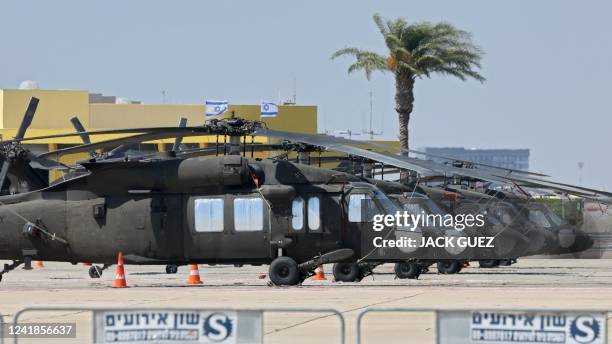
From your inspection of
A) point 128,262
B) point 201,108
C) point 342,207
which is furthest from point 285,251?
point 201,108

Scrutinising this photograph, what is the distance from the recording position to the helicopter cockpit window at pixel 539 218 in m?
25.1

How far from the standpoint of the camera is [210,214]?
985 inches

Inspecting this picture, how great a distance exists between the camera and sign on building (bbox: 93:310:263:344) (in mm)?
11344

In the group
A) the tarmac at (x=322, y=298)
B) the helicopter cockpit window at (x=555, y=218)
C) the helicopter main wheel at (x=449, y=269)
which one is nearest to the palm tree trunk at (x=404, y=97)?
the helicopter main wheel at (x=449, y=269)

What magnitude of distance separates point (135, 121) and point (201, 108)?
12.7 ft

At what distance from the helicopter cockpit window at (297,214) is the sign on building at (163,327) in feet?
43.6

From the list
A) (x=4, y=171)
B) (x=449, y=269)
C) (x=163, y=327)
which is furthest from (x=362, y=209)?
(x=163, y=327)

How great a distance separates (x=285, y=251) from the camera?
2494 centimetres

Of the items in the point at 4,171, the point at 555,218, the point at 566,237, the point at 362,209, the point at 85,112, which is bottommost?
the point at 566,237

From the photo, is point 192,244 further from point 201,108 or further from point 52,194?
point 201,108

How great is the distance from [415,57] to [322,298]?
1406 inches

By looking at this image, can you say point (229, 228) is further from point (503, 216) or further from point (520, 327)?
point (520, 327)

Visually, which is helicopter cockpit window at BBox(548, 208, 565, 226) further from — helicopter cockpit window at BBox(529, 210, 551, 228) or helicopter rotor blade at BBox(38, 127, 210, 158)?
helicopter rotor blade at BBox(38, 127, 210, 158)

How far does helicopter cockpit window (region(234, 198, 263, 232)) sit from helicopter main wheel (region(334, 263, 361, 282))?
9.74 feet
